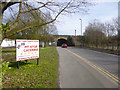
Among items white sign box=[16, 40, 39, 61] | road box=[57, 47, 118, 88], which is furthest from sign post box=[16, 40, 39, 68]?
road box=[57, 47, 118, 88]

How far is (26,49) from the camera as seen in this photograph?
7.70 m

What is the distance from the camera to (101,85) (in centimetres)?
493

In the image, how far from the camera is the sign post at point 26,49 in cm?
720

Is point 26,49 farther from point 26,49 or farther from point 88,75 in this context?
point 88,75

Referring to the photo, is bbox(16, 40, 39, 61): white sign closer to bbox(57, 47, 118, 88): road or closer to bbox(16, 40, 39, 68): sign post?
bbox(16, 40, 39, 68): sign post

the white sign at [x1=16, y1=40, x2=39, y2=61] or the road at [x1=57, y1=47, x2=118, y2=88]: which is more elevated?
the white sign at [x1=16, y1=40, x2=39, y2=61]

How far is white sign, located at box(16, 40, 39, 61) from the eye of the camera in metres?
7.20

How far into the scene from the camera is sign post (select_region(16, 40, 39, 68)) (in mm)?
7201

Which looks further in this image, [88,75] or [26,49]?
[26,49]

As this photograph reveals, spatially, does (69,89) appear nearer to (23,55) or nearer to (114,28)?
(23,55)

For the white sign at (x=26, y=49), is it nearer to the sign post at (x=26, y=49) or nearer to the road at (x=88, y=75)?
the sign post at (x=26, y=49)

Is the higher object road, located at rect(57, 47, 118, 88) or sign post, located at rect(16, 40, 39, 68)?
sign post, located at rect(16, 40, 39, 68)

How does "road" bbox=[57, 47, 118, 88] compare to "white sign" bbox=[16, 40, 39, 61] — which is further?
"white sign" bbox=[16, 40, 39, 61]

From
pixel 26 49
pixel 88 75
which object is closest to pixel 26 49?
pixel 26 49
